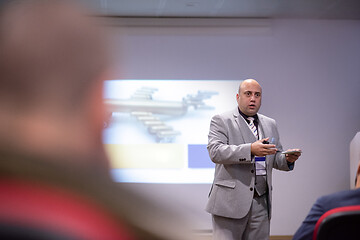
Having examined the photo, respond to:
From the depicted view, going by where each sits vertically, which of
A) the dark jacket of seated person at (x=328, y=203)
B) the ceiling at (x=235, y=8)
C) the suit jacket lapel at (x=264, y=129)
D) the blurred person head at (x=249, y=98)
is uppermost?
→ the ceiling at (x=235, y=8)

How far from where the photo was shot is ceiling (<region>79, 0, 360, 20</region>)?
6.23 metres

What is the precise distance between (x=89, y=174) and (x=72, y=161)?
0.02 m

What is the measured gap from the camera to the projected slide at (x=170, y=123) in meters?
6.69

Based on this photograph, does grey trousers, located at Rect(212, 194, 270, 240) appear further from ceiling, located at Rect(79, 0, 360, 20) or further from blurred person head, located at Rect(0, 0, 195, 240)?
ceiling, located at Rect(79, 0, 360, 20)

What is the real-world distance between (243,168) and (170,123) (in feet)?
12.6

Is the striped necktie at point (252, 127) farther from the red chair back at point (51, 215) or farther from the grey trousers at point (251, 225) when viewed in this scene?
the red chair back at point (51, 215)

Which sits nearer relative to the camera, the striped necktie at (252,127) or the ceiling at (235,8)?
the striped necktie at (252,127)

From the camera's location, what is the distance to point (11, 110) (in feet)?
1.25

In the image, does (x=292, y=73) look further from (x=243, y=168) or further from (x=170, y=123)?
(x=243, y=168)

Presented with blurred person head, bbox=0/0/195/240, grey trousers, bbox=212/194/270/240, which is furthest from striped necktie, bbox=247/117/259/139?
blurred person head, bbox=0/0/195/240

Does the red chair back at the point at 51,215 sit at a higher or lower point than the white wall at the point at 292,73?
lower

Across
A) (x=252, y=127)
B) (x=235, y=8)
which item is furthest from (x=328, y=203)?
(x=235, y=8)

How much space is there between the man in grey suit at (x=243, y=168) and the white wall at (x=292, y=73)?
380 centimetres

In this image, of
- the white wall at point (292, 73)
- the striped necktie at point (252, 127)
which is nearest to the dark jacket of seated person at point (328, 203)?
the striped necktie at point (252, 127)
